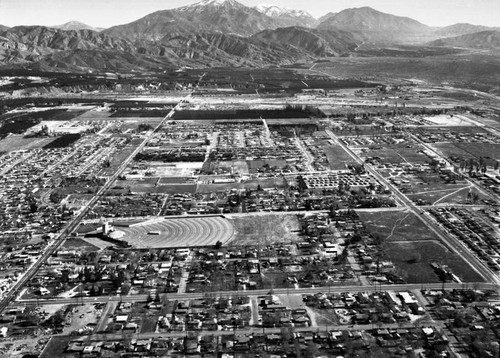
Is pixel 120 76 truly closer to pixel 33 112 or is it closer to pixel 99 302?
pixel 33 112

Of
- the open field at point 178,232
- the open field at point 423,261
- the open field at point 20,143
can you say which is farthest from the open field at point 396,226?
the open field at point 20,143

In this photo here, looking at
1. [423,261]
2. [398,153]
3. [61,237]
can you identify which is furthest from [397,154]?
[61,237]

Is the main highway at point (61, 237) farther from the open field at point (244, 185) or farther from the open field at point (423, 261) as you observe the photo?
the open field at point (423, 261)

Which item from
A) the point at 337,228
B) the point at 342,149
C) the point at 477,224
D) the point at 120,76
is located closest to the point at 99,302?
the point at 337,228

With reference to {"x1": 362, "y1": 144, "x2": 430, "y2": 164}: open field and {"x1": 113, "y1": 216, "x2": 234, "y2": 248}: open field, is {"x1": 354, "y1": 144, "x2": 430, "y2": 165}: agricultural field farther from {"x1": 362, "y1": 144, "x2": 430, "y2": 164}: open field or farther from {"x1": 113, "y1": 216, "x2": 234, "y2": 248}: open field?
{"x1": 113, "y1": 216, "x2": 234, "y2": 248}: open field

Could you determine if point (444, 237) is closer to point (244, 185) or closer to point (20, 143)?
point (244, 185)

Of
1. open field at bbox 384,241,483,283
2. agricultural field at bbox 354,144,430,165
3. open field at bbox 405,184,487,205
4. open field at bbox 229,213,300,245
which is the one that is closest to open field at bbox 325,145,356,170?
agricultural field at bbox 354,144,430,165
